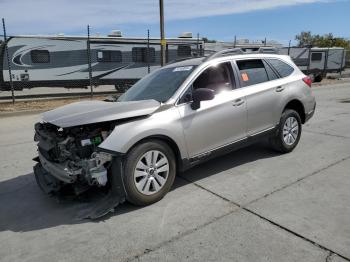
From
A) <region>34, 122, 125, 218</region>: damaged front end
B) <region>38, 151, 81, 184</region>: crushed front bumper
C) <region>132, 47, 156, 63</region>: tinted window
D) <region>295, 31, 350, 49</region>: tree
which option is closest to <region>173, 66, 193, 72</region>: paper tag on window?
<region>34, 122, 125, 218</region>: damaged front end

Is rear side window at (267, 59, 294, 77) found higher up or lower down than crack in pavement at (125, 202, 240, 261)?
higher up

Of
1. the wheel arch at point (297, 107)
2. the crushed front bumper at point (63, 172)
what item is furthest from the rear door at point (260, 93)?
the crushed front bumper at point (63, 172)

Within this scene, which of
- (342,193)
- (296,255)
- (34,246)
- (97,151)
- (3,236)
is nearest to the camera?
(296,255)

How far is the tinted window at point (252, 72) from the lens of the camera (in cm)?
527

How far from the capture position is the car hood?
12.6 feet

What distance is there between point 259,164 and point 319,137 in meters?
2.36

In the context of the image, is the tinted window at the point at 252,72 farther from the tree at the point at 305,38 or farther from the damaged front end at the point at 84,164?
the tree at the point at 305,38

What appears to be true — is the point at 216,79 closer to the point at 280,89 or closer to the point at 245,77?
the point at 245,77

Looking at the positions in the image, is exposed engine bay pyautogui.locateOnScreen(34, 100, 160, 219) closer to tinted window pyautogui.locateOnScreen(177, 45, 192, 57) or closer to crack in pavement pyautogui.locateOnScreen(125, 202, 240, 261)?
crack in pavement pyautogui.locateOnScreen(125, 202, 240, 261)

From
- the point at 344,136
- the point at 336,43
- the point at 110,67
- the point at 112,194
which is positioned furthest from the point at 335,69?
the point at 336,43

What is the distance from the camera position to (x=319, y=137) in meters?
7.11

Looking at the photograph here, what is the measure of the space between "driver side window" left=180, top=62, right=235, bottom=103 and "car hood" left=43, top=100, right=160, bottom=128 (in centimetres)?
69

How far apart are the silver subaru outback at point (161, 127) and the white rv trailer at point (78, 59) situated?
11.8m

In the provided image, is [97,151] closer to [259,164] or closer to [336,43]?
[259,164]
